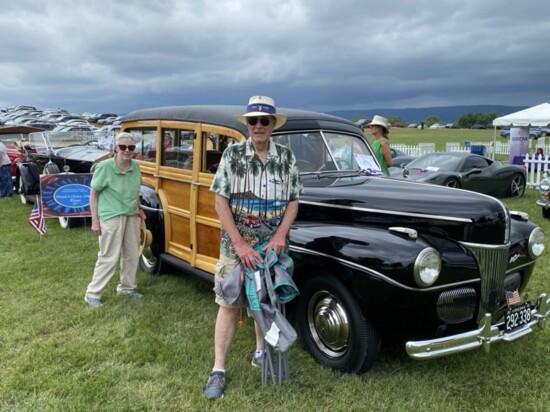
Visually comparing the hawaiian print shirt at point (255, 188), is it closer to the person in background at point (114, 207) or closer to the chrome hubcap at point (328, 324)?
the chrome hubcap at point (328, 324)

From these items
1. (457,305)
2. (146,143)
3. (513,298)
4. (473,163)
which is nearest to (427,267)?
(457,305)

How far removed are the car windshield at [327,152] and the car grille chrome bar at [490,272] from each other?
1.59 meters

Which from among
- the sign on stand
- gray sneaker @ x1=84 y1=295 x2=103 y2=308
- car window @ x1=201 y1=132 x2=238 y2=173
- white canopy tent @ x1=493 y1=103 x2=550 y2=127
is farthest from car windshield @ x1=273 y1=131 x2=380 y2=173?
white canopy tent @ x1=493 y1=103 x2=550 y2=127

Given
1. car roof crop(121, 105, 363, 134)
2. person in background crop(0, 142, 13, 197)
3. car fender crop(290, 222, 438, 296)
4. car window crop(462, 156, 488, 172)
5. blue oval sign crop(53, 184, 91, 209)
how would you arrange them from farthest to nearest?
car window crop(462, 156, 488, 172), person in background crop(0, 142, 13, 197), blue oval sign crop(53, 184, 91, 209), car roof crop(121, 105, 363, 134), car fender crop(290, 222, 438, 296)

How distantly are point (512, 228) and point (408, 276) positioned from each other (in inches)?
54.4

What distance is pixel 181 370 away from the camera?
12.0ft

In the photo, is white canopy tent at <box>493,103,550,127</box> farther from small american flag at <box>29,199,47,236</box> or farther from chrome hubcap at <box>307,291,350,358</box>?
chrome hubcap at <box>307,291,350,358</box>

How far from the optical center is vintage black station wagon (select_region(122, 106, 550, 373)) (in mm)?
3188

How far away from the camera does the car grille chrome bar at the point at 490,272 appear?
339cm

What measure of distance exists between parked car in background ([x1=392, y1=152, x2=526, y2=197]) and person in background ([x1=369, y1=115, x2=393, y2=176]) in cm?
583

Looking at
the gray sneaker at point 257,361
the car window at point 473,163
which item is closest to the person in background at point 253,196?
the gray sneaker at point 257,361

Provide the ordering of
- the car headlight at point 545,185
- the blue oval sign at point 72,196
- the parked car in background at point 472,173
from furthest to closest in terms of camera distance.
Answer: the parked car in background at point 472,173 < the car headlight at point 545,185 < the blue oval sign at point 72,196

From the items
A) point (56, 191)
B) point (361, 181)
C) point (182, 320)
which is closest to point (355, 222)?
point (361, 181)

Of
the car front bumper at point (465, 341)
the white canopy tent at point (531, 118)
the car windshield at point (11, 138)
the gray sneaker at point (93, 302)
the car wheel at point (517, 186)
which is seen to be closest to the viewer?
the car front bumper at point (465, 341)
